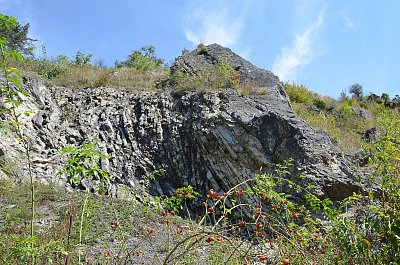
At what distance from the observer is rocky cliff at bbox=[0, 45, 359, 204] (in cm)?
805

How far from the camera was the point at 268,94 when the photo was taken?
10.4 meters

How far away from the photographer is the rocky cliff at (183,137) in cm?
805

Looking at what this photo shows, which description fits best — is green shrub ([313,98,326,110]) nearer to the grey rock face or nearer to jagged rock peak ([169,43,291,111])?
jagged rock peak ([169,43,291,111])

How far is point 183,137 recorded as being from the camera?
9.36 meters

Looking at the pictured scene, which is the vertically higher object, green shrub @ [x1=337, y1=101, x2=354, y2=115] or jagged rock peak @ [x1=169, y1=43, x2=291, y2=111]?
jagged rock peak @ [x1=169, y1=43, x2=291, y2=111]

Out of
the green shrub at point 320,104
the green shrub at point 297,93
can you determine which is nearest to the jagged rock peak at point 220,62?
the green shrub at point 297,93

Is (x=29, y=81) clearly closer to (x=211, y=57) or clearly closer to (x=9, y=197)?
(x=9, y=197)

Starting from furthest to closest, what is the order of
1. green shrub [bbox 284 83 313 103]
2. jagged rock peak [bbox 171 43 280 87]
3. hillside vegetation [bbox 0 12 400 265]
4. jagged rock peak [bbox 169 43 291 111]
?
green shrub [bbox 284 83 313 103] < jagged rock peak [bbox 171 43 280 87] < jagged rock peak [bbox 169 43 291 111] < hillside vegetation [bbox 0 12 400 265]

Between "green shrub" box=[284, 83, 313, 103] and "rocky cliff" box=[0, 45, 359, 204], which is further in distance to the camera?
"green shrub" box=[284, 83, 313, 103]

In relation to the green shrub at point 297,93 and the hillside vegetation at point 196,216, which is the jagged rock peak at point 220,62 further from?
the green shrub at point 297,93

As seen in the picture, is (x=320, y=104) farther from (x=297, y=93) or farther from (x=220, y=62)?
(x=220, y=62)

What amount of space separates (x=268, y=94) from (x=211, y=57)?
11.7ft

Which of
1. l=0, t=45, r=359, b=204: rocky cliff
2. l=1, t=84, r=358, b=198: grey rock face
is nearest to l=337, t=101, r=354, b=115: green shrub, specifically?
l=0, t=45, r=359, b=204: rocky cliff

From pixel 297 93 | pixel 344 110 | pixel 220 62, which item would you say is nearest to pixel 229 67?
pixel 220 62
